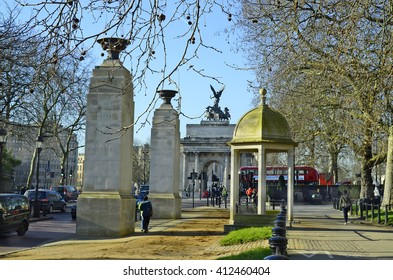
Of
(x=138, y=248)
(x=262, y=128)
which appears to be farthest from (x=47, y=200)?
(x=138, y=248)

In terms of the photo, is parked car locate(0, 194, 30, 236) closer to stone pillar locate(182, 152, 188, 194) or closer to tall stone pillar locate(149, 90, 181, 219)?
tall stone pillar locate(149, 90, 181, 219)

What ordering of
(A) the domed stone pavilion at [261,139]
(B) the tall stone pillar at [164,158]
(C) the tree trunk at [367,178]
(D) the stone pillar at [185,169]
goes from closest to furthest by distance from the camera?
(A) the domed stone pavilion at [261,139], (B) the tall stone pillar at [164,158], (C) the tree trunk at [367,178], (D) the stone pillar at [185,169]

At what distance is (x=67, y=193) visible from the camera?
177ft

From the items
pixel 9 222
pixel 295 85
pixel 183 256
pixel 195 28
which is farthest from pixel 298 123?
pixel 195 28

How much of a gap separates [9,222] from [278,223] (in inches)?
476

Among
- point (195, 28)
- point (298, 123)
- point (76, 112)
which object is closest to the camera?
point (195, 28)

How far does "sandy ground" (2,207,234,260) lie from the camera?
13297 millimetres

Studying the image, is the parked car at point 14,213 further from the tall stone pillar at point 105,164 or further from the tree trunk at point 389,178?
the tree trunk at point 389,178

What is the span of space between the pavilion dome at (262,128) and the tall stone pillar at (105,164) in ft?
14.3

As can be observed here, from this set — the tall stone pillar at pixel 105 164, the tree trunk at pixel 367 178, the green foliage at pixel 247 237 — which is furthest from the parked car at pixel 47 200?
the green foliage at pixel 247 237

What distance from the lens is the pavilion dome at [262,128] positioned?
2103 centimetres

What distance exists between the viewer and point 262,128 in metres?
21.0

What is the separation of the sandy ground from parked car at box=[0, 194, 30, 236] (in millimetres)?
3279

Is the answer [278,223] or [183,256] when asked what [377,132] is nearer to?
[183,256]
